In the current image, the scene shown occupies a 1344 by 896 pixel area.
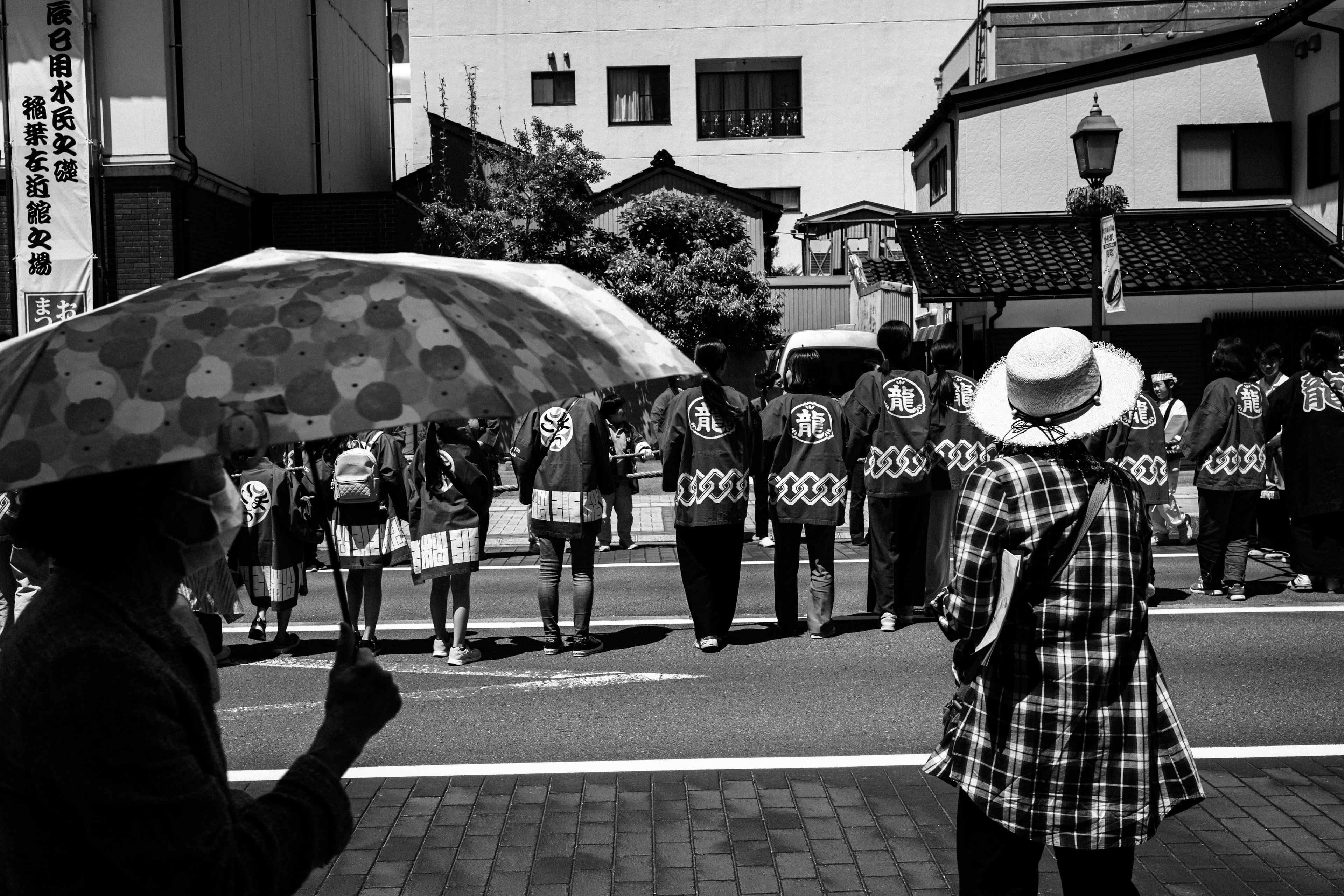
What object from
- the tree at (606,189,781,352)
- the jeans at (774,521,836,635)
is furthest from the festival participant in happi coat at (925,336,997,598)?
the tree at (606,189,781,352)

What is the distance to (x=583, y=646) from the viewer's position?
8.63 metres

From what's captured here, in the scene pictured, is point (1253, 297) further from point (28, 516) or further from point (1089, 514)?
point (28, 516)

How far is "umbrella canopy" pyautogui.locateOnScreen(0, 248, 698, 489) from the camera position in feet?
6.54

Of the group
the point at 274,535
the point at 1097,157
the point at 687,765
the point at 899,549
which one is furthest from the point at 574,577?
the point at 1097,157

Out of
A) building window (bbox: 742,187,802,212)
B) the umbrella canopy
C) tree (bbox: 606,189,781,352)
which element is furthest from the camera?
building window (bbox: 742,187,802,212)

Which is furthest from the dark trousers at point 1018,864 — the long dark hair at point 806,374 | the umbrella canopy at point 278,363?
the long dark hair at point 806,374

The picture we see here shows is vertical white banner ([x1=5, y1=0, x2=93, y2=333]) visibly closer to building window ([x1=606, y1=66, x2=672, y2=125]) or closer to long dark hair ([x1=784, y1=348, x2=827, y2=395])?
long dark hair ([x1=784, y1=348, x2=827, y2=395])

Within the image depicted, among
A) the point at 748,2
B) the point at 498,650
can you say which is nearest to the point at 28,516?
the point at 498,650

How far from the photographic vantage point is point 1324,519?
9.77 metres

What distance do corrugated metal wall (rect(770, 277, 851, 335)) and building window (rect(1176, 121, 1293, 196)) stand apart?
38.2 feet

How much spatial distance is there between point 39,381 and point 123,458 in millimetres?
268

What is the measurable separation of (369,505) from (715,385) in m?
2.41

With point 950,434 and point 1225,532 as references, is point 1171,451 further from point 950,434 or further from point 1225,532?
point 950,434

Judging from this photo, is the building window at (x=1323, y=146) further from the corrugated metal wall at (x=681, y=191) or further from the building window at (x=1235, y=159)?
the corrugated metal wall at (x=681, y=191)
